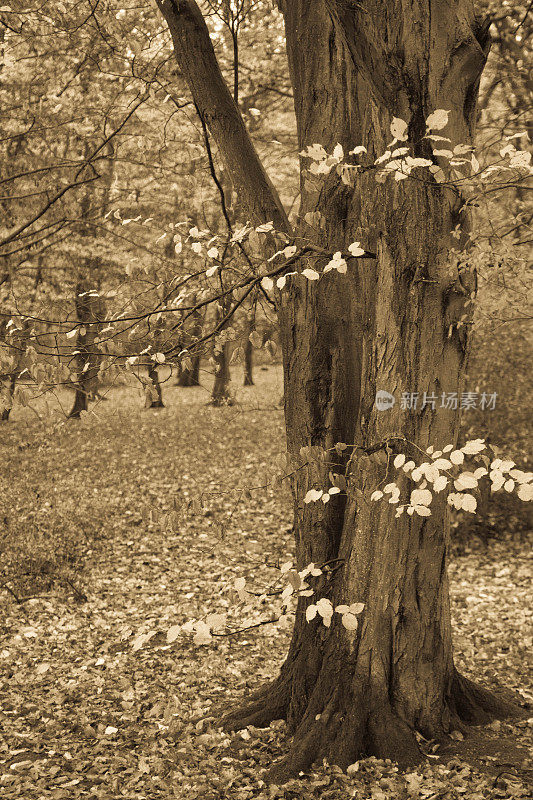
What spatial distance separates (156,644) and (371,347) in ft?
12.4

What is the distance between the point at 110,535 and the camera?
9492mm

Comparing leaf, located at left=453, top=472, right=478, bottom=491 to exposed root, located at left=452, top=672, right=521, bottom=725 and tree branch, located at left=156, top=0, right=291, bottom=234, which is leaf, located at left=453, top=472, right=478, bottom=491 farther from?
exposed root, located at left=452, top=672, right=521, bottom=725

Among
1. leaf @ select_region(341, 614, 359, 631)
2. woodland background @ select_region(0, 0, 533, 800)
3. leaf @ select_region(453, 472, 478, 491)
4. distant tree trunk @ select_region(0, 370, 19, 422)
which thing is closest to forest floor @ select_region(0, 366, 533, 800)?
woodland background @ select_region(0, 0, 533, 800)

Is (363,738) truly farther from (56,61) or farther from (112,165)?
(112,165)

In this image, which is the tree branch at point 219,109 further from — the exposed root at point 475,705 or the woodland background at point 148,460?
the exposed root at point 475,705

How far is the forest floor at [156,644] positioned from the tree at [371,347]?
0.91 ft

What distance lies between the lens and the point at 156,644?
6.24 metres

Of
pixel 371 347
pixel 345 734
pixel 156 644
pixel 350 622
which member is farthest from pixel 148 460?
pixel 350 622

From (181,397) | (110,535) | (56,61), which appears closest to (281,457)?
(110,535)

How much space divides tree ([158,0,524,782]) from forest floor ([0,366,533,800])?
0.28 metres

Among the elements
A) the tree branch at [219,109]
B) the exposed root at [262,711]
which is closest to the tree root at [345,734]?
the exposed root at [262,711]

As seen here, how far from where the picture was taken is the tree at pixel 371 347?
3365 millimetres

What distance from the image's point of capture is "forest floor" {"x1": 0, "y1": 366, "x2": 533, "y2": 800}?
151 inches

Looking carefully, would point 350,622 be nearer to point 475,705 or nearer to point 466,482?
point 466,482
